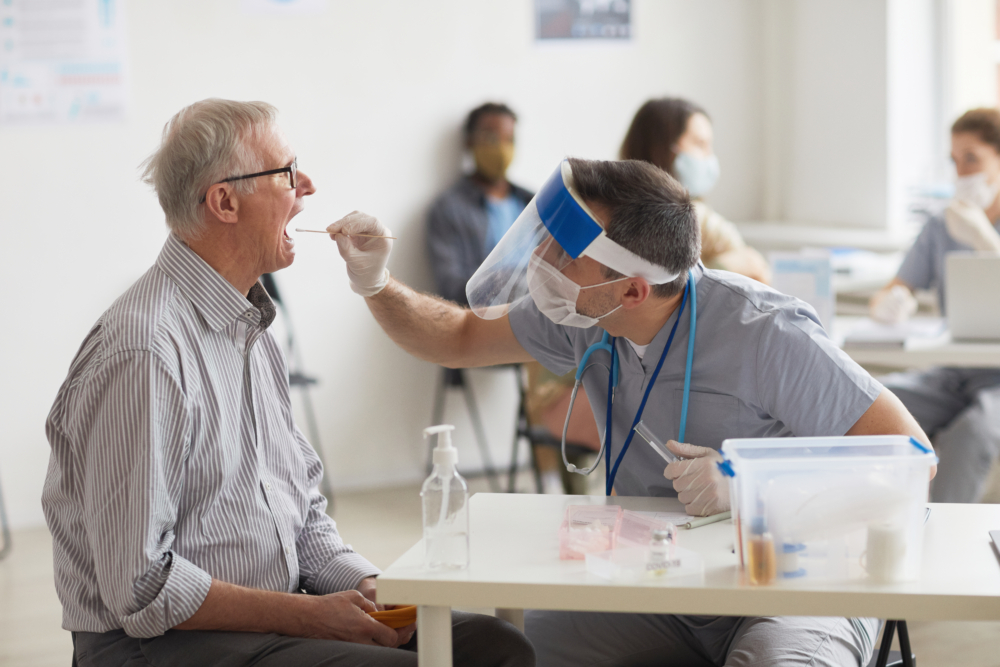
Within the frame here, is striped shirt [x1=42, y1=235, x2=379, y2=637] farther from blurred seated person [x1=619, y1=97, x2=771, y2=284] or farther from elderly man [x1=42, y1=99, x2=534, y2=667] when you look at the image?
blurred seated person [x1=619, y1=97, x2=771, y2=284]

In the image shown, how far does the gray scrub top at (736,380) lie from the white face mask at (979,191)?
81.9 inches

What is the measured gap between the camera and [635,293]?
1.56 m

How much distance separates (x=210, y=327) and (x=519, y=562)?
2.00ft

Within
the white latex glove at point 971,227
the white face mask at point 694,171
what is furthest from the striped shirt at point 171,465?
the white latex glove at point 971,227

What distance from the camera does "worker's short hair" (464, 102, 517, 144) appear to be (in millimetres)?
4016

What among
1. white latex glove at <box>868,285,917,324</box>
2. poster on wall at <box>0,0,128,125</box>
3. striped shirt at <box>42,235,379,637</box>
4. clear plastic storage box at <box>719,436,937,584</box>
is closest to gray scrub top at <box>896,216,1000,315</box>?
white latex glove at <box>868,285,917,324</box>

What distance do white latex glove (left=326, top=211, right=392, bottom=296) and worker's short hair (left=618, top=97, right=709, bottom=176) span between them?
4.79 feet

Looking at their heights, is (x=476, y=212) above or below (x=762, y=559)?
above

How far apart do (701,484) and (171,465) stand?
74 cm

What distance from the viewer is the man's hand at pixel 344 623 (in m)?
1.44

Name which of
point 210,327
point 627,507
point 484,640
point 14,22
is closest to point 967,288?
point 627,507

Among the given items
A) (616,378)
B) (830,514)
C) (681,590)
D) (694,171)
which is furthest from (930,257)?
(681,590)

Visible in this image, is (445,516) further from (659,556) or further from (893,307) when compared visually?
(893,307)

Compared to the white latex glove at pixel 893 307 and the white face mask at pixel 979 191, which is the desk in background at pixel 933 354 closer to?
the white latex glove at pixel 893 307
